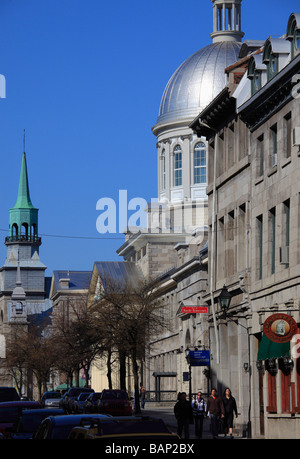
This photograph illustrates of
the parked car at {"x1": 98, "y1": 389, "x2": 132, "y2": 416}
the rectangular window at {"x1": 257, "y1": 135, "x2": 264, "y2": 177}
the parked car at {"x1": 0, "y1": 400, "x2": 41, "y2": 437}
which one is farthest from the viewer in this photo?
the parked car at {"x1": 98, "y1": 389, "x2": 132, "y2": 416}

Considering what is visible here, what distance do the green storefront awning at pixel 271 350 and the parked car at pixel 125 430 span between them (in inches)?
692

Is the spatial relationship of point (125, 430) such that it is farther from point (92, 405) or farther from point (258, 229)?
point (92, 405)

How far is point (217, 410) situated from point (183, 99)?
83.2 m

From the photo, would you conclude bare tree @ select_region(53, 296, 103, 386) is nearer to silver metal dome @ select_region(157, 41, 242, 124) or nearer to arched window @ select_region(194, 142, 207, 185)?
arched window @ select_region(194, 142, 207, 185)

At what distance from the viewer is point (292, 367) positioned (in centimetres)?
3494

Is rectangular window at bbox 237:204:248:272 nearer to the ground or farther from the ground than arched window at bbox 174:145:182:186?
nearer to the ground

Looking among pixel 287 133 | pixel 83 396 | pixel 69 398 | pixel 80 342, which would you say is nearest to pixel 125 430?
pixel 287 133

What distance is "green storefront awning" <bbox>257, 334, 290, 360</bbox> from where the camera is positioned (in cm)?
3478

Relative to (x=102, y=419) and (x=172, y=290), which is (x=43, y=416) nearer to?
(x=102, y=419)

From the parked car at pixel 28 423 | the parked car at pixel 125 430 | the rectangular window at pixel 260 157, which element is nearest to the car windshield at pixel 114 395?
the rectangular window at pixel 260 157

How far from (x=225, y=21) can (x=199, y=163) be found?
17.0 m

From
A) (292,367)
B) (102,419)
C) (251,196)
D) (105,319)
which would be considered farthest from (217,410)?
(105,319)

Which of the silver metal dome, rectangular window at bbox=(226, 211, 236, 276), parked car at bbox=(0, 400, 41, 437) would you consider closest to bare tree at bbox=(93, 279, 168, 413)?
rectangular window at bbox=(226, 211, 236, 276)

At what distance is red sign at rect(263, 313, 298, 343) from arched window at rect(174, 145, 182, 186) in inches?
3314
